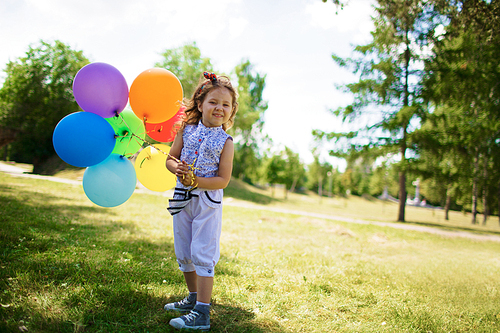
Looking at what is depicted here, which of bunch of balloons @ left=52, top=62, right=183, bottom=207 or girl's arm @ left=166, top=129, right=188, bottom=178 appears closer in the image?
girl's arm @ left=166, top=129, right=188, bottom=178

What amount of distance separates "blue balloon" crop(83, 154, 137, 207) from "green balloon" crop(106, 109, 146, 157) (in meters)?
0.22

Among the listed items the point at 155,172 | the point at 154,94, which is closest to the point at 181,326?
the point at 155,172

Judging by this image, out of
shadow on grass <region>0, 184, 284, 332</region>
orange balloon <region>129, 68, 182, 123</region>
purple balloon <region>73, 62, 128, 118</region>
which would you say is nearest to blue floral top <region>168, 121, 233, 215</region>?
orange balloon <region>129, 68, 182, 123</region>

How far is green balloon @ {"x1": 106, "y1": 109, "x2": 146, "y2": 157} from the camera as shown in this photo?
10.6ft

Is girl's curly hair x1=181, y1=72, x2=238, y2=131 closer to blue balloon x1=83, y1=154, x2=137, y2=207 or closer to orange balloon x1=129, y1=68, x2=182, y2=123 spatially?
orange balloon x1=129, y1=68, x2=182, y2=123

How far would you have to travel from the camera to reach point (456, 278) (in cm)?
435

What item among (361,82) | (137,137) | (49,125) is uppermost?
(361,82)

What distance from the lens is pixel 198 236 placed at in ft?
7.43

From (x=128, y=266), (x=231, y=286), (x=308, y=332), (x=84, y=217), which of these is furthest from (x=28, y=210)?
(x=308, y=332)

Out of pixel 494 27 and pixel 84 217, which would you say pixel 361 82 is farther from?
pixel 84 217

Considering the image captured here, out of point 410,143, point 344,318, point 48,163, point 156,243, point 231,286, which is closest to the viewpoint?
point 344,318

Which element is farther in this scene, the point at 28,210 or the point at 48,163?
the point at 48,163

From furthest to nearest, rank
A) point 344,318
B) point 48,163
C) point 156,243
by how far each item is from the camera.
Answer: point 48,163 < point 156,243 < point 344,318

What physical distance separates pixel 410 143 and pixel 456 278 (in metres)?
11.7
